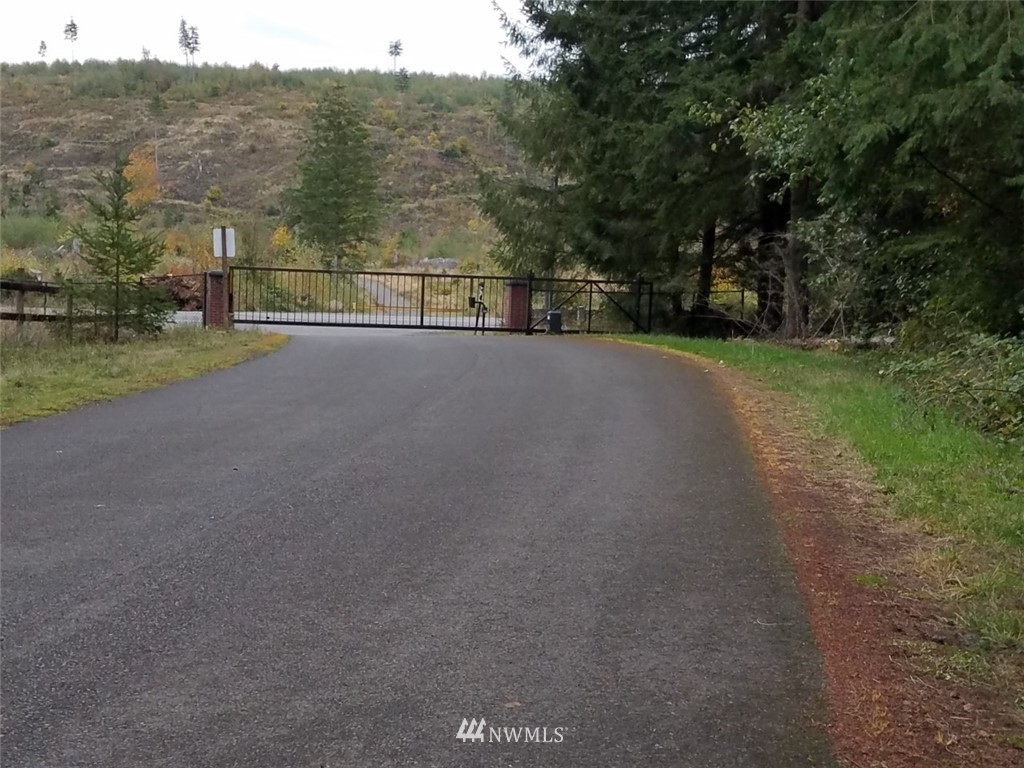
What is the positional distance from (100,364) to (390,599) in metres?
9.36

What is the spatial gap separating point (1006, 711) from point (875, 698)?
44 centimetres

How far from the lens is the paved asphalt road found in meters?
3.17

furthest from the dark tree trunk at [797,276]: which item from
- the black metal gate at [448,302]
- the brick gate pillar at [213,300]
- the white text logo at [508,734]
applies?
the white text logo at [508,734]

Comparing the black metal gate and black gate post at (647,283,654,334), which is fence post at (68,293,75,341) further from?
black gate post at (647,283,654,334)

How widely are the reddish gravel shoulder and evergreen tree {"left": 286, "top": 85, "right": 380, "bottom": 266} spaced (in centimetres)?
4051

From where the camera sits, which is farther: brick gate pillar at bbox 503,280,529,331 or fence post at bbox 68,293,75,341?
brick gate pillar at bbox 503,280,529,331

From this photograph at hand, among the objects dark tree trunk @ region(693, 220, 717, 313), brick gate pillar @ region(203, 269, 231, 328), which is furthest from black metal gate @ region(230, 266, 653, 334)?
brick gate pillar @ region(203, 269, 231, 328)

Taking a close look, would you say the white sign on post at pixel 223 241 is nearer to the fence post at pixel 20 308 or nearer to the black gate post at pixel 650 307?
the fence post at pixel 20 308

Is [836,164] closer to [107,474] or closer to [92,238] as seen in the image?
[107,474]

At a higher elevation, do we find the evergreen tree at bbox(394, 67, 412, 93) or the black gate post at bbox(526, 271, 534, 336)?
the evergreen tree at bbox(394, 67, 412, 93)

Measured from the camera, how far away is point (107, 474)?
6594 mm

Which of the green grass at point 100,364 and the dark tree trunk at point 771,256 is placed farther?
the dark tree trunk at point 771,256

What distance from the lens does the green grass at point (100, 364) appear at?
949 cm

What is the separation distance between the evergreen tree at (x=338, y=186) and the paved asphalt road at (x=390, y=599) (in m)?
39.0
